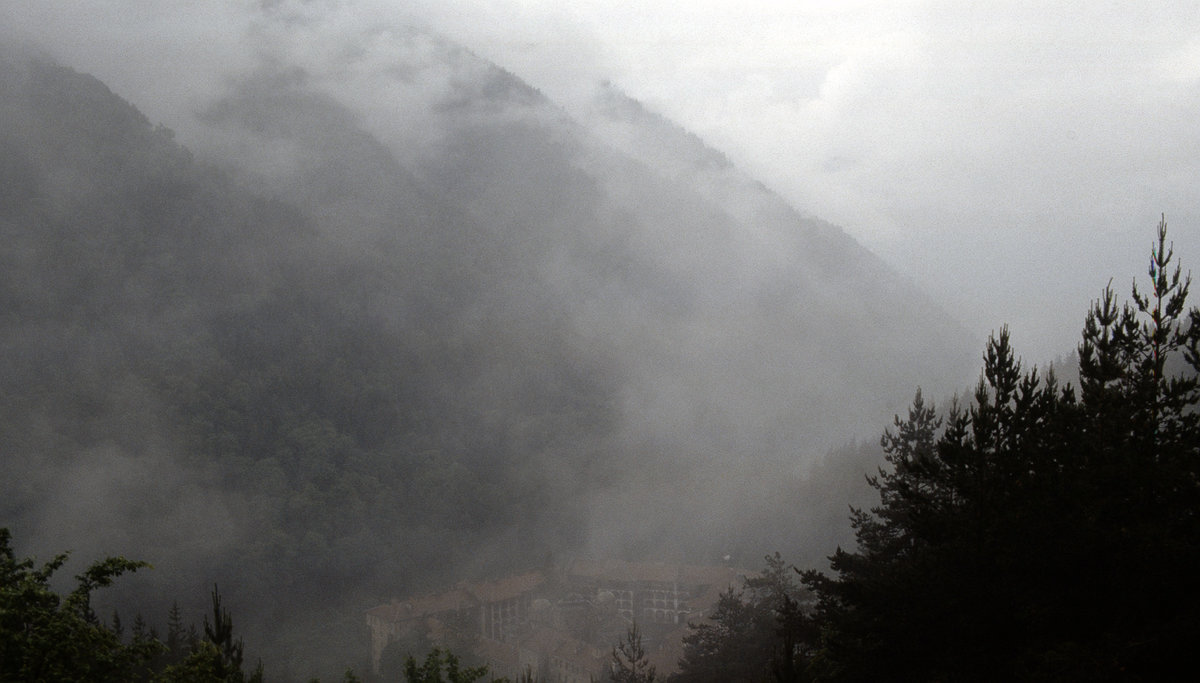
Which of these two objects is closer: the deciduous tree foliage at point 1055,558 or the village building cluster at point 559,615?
the deciduous tree foliage at point 1055,558

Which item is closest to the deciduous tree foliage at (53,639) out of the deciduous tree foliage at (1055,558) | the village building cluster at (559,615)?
the deciduous tree foliage at (1055,558)

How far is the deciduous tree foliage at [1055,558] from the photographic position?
49.1ft

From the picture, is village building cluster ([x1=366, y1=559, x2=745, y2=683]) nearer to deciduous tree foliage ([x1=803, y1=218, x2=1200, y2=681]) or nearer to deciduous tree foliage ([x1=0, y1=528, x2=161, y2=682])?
deciduous tree foliage ([x1=803, y1=218, x2=1200, y2=681])

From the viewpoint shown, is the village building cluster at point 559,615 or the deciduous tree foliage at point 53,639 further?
the village building cluster at point 559,615

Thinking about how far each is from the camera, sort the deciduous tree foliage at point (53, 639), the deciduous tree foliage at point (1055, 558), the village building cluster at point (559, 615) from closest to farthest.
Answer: the deciduous tree foliage at point (53, 639), the deciduous tree foliage at point (1055, 558), the village building cluster at point (559, 615)

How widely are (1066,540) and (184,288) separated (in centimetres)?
21101

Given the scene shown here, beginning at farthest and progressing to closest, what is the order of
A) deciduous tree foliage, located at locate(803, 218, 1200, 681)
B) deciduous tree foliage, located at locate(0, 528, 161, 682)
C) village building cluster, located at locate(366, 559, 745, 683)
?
village building cluster, located at locate(366, 559, 745, 683), deciduous tree foliage, located at locate(803, 218, 1200, 681), deciduous tree foliage, located at locate(0, 528, 161, 682)

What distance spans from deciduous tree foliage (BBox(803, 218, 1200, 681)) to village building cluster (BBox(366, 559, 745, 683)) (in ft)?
173

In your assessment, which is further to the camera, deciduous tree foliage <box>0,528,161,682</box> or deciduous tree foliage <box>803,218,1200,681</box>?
deciduous tree foliage <box>803,218,1200,681</box>

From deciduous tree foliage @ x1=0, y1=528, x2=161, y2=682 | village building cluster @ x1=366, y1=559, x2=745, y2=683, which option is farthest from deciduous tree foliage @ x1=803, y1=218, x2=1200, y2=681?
village building cluster @ x1=366, y1=559, x2=745, y2=683

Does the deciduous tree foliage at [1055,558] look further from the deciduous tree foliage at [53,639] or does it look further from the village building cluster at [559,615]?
the village building cluster at [559,615]

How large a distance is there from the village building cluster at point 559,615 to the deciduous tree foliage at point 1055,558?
5269cm

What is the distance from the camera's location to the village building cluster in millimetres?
73062

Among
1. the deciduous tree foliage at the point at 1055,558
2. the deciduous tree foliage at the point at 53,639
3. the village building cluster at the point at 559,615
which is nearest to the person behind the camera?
the deciduous tree foliage at the point at 53,639
